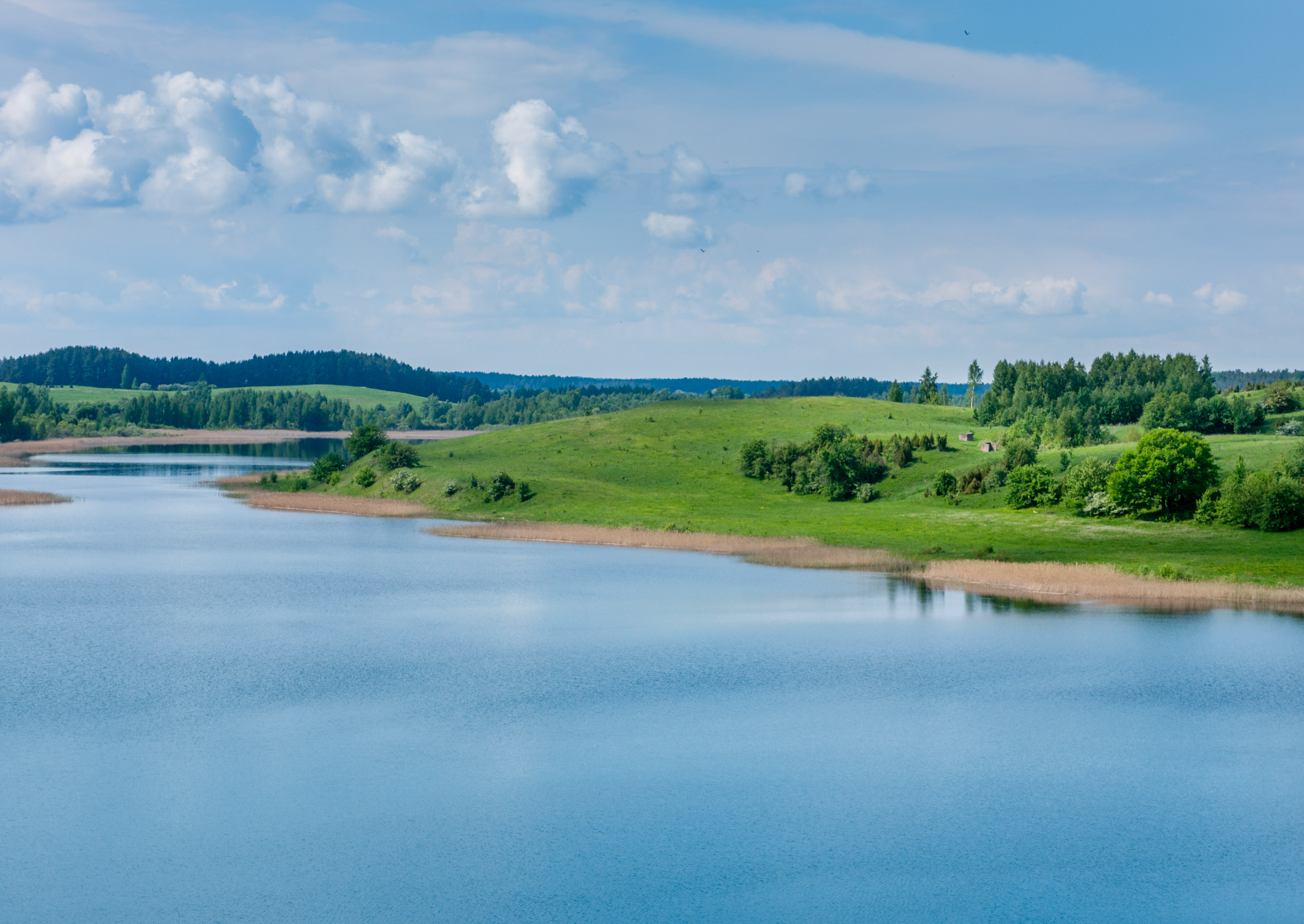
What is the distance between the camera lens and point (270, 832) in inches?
1153

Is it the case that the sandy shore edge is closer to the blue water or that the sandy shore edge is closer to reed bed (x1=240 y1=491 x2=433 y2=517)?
the blue water

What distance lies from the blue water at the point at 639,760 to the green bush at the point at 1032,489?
40.1 meters

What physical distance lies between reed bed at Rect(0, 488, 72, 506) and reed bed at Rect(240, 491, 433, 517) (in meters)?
17.2

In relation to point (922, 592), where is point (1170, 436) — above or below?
above

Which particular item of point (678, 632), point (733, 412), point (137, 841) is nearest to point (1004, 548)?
point (678, 632)

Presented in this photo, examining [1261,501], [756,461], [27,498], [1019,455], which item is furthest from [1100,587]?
[27,498]

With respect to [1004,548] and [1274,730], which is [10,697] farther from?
[1004,548]

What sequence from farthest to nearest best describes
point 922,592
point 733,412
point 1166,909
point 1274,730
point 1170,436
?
point 733,412 < point 1170,436 < point 922,592 < point 1274,730 < point 1166,909

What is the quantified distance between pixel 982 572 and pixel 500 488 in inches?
2134

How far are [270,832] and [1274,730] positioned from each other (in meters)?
32.4

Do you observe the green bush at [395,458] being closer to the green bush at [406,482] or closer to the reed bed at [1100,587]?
the green bush at [406,482]

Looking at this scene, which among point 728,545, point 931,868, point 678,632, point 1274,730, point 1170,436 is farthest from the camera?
point 1170,436

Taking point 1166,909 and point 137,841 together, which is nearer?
point 1166,909

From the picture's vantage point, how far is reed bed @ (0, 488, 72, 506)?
368 ft
